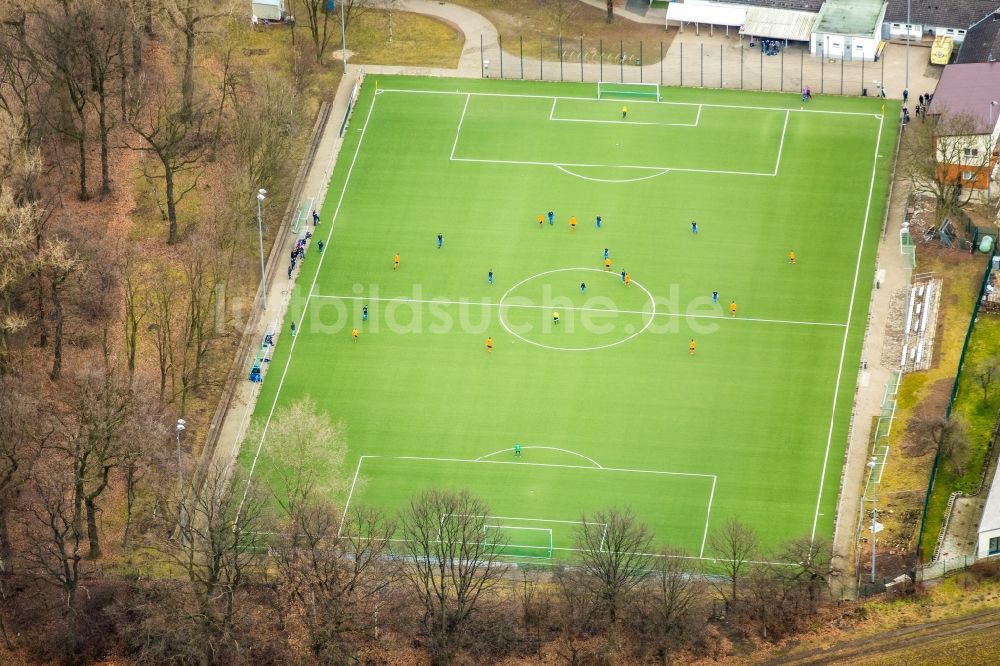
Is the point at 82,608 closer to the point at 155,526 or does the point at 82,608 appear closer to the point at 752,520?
the point at 155,526

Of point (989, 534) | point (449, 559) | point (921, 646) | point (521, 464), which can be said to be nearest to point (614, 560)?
point (449, 559)

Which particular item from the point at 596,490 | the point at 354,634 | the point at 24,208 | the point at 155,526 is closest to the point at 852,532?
the point at 596,490

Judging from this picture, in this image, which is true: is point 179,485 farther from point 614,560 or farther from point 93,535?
point 614,560

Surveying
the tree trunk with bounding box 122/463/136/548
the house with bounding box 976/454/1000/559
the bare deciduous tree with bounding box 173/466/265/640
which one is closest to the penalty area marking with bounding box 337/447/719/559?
the bare deciduous tree with bounding box 173/466/265/640

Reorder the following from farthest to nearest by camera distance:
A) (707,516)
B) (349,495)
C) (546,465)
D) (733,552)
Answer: (546,465)
(349,495)
(707,516)
(733,552)

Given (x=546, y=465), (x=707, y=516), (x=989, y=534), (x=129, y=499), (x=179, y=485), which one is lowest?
(x=129, y=499)

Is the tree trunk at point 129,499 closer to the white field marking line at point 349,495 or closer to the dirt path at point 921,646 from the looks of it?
the white field marking line at point 349,495

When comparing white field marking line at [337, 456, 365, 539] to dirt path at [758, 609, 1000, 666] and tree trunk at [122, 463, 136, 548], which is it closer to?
tree trunk at [122, 463, 136, 548]
